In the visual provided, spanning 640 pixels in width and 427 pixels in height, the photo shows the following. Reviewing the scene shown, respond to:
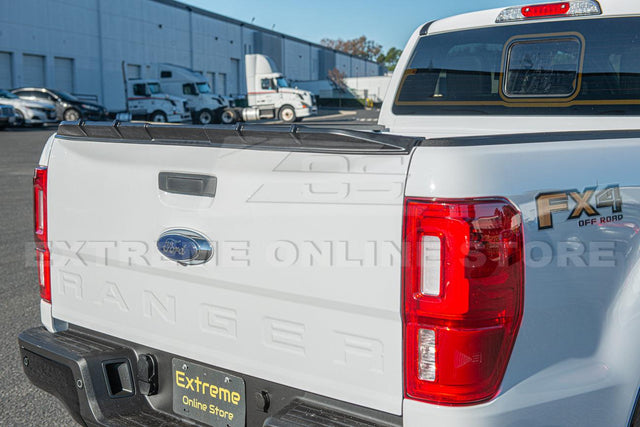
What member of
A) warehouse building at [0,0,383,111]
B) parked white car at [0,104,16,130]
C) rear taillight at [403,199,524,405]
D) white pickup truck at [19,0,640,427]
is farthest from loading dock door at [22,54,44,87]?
rear taillight at [403,199,524,405]

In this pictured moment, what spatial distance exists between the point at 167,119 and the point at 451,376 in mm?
33929

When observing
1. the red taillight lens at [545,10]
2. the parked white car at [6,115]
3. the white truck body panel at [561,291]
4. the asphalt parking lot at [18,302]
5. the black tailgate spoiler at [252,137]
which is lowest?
the asphalt parking lot at [18,302]

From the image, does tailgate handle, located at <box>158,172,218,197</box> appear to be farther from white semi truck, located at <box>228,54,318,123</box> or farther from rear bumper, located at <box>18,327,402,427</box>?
white semi truck, located at <box>228,54,318,123</box>

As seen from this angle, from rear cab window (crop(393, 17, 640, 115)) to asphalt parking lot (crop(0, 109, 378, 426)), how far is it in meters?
0.53

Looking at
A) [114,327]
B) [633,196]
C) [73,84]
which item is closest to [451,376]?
[633,196]

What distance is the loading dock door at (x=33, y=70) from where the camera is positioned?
3715cm

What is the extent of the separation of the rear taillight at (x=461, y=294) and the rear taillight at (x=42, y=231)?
1759 millimetres

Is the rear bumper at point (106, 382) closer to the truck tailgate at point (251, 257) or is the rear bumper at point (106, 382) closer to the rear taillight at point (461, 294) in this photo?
the truck tailgate at point (251, 257)

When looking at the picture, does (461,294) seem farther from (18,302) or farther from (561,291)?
(18,302)

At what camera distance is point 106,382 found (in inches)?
99.3

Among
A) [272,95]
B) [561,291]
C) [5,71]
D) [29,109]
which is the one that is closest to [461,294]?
[561,291]

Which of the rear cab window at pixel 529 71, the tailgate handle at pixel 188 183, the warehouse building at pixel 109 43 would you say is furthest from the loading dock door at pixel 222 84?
the tailgate handle at pixel 188 183

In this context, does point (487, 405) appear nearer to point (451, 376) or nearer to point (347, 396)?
point (451, 376)

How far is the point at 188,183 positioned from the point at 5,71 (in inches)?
1510
